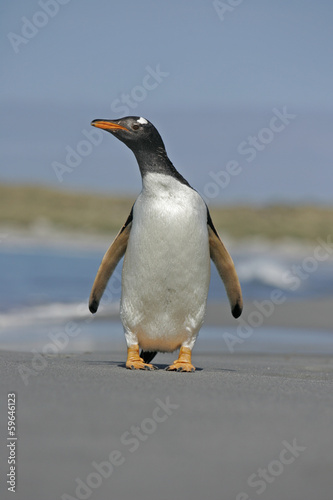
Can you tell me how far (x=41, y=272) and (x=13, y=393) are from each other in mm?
16819

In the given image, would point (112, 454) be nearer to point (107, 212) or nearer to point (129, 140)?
point (129, 140)

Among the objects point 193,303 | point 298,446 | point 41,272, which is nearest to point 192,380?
point 193,303

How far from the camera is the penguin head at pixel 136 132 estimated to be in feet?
16.1

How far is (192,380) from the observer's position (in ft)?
14.2

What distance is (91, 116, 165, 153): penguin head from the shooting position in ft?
16.1

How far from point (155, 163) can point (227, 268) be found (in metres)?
1.02

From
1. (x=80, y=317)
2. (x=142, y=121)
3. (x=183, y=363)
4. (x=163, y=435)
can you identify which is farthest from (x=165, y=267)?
(x=80, y=317)

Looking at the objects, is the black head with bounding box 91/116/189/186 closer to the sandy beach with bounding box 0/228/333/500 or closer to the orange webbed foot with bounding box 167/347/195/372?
the orange webbed foot with bounding box 167/347/195/372

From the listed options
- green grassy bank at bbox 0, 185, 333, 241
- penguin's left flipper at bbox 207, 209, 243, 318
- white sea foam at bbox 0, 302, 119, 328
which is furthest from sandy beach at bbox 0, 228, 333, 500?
green grassy bank at bbox 0, 185, 333, 241

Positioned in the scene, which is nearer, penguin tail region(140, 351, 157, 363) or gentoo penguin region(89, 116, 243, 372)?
gentoo penguin region(89, 116, 243, 372)

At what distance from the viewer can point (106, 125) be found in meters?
4.93

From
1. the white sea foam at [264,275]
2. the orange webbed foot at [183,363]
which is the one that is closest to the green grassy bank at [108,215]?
the white sea foam at [264,275]

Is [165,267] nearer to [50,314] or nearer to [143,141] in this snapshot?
[143,141]

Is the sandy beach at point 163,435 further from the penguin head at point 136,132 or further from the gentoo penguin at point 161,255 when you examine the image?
the penguin head at point 136,132
